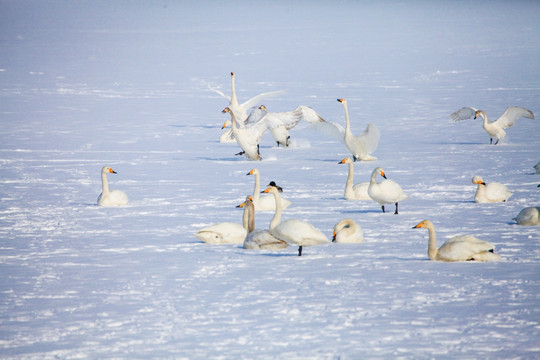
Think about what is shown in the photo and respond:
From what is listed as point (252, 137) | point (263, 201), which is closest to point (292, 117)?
point (252, 137)

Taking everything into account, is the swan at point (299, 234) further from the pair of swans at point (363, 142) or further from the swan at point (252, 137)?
the swan at point (252, 137)

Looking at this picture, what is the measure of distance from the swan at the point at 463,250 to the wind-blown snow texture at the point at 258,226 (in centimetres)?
11

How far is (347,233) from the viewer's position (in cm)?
891

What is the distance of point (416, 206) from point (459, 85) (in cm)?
1953

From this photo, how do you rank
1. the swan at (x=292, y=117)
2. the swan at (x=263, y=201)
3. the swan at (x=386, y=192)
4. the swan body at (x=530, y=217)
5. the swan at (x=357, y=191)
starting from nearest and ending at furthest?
the swan body at (x=530, y=217), the swan at (x=386, y=192), the swan at (x=263, y=201), the swan at (x=357, y=191), the swan at (x=292, y=117)

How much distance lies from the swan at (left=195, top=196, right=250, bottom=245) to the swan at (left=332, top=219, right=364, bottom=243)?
0.91m

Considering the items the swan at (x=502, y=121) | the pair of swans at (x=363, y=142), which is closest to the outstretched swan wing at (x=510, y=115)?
the swan at (x=502, y=121)

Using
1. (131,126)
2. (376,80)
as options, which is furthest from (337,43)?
(131,126)

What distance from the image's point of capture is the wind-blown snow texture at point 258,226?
6258 mm

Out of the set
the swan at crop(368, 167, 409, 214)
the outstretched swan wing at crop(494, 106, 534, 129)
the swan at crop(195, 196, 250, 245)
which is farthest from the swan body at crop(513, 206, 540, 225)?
the outstretched swan wing at crop(494, 106, 534, 129)

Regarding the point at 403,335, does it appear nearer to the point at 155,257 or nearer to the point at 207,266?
the point at 207,266

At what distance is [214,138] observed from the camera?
1977 cm

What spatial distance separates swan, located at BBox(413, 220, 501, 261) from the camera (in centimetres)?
793

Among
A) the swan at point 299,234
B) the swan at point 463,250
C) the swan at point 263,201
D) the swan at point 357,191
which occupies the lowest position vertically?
the swan at point 463,250
